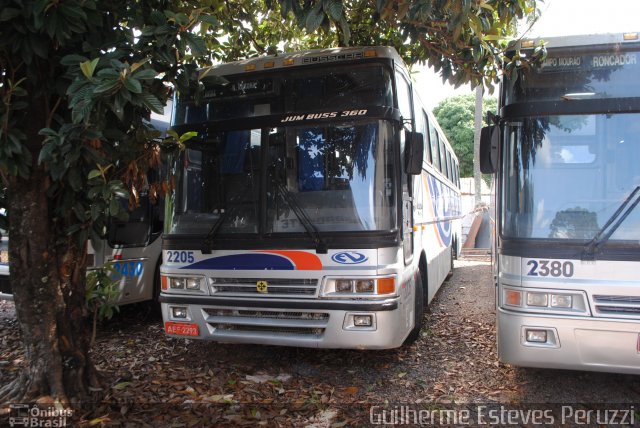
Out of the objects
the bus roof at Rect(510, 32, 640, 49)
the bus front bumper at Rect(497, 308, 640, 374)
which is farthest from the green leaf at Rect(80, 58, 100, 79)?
the bus front bumper at Rect(497, 308, 640, 374)

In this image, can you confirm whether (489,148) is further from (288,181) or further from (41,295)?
(41,295)

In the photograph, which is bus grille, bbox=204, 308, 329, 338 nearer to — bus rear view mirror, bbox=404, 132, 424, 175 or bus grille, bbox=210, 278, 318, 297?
bus grille, bbox=210, 278, 318, 297

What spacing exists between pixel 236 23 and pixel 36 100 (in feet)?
12.7

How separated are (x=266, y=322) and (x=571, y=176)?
10.1 ft

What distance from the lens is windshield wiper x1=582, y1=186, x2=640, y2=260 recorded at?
13.1ft

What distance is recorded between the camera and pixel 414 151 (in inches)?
196

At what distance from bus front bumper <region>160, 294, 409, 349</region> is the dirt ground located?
1.45 ft

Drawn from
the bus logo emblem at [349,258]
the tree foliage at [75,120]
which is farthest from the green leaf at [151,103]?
the bus logo emblem at [349,258]

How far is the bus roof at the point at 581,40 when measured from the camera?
4.36m

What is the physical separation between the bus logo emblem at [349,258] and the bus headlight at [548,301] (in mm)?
1320

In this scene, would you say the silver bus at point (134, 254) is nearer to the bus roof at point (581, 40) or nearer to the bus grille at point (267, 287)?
the bus grille at point (267, 287)

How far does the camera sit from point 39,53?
340 cm

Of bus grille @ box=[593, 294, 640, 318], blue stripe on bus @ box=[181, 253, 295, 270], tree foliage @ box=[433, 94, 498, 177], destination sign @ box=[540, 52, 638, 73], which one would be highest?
tree foliage @ box=[433, 94, 498, 177]

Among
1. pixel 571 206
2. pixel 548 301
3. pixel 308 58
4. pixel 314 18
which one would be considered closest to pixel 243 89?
pixel 308 58
